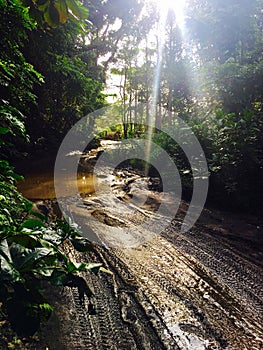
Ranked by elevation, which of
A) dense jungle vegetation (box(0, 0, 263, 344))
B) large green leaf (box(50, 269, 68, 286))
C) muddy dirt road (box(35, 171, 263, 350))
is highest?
dense jungle vegetation (box(0, 0, 263, 344))

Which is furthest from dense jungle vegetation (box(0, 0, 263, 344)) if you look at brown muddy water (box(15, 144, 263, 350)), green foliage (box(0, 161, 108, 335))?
brown muddy water (box(15, 144, 263, 350))

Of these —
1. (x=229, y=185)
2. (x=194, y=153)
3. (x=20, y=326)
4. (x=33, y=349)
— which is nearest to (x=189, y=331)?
(x=33, y=349)

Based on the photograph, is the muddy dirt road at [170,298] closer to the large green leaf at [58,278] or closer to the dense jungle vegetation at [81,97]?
the dense jungle vegetation at [81,97]

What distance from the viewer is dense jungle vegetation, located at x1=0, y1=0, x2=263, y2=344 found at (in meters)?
1.00

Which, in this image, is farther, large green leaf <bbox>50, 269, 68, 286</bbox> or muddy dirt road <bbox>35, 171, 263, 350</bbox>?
muddy dirt road <bbox>35, 171, 263, 350</bbox>

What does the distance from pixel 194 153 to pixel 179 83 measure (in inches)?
363

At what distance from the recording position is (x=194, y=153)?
27.6 ft

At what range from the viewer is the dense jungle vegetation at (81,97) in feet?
3.27

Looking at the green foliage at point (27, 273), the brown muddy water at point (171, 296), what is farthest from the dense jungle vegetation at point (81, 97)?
the brown muddy water at point (171, 296)

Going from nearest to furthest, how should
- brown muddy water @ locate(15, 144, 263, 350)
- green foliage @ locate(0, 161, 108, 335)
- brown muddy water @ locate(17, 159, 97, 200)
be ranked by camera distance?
1. green foliage @ locate(0, 161, 108, 335)
2. brown muddy water @ locate(15, 144, 263, 350)
3. brown muddy water @ locate(17, 159, 97, 200)

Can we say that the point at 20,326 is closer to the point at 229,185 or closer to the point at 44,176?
the point at 229,185

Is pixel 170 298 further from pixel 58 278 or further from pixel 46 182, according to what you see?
pixel 46 182

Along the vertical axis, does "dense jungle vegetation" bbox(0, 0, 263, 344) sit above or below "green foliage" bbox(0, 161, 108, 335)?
above

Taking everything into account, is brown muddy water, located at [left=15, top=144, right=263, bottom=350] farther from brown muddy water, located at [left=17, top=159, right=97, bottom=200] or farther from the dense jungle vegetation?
brown muddy water, located at [left=17, top=159, right=97, bottom=200]
